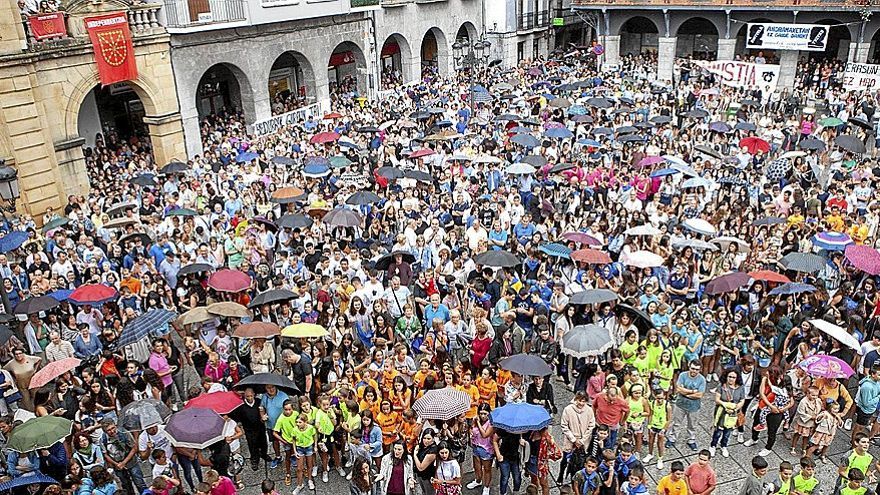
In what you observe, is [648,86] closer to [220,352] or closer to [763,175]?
[763,175]

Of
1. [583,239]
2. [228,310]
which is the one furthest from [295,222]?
[583,239]

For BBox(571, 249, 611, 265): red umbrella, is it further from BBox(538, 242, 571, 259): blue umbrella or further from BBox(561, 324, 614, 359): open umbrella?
BBox(561, 324, 614, 359): open umbrella

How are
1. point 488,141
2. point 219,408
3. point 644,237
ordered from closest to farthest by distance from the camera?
1. point 219,408
2. point 644,237
3. point 488,141

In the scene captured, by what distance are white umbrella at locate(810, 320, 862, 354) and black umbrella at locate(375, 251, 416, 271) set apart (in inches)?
249

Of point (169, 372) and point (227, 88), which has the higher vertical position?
point (227, 88)

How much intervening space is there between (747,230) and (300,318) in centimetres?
884

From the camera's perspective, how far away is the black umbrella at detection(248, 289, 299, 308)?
10539 millimetres

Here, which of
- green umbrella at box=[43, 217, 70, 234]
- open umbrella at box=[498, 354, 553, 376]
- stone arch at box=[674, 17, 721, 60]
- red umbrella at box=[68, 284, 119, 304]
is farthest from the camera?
stone arch at box=[674, 17, 721, 60]

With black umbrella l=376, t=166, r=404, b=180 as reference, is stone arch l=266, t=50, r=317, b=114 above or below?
above

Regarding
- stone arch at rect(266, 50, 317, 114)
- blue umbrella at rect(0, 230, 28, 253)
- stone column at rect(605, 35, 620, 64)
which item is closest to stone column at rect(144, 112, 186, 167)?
stone arch at rect(266, 50, 317, 114)

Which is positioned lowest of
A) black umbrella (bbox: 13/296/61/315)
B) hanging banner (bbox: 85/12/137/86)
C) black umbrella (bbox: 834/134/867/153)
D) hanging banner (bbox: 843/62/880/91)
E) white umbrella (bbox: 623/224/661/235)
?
white umbrella (bbox: 623/224/661/235)

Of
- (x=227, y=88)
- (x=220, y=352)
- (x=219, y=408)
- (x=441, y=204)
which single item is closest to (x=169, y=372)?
(x=220, y=352)

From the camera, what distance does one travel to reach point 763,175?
17469 millimetres

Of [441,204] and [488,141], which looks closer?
[441,204]
